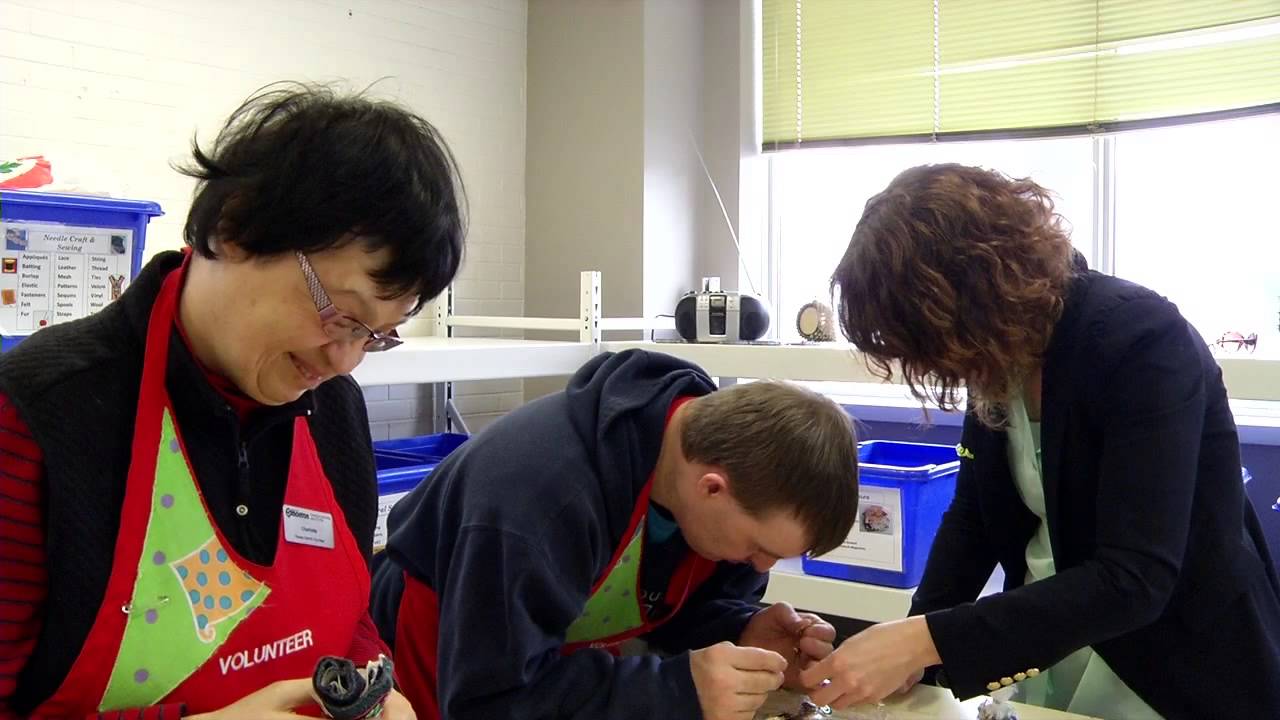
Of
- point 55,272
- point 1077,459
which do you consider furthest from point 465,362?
point 1077,459

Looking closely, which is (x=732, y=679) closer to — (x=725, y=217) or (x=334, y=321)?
(x=334, y=321)

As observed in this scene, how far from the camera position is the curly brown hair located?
4.39 feet

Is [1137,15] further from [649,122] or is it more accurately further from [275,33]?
[275,33]

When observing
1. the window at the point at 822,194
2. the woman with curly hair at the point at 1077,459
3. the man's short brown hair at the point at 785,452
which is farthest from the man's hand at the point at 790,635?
the window at the point at 822,194

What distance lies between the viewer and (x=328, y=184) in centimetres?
95

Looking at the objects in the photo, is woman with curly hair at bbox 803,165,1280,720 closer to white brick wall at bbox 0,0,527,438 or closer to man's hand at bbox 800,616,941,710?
man's hand at bbox 800,616,941,710

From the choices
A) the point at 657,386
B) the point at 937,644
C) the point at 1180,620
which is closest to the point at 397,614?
the point at 657,386

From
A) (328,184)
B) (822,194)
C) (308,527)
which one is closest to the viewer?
(328,184)

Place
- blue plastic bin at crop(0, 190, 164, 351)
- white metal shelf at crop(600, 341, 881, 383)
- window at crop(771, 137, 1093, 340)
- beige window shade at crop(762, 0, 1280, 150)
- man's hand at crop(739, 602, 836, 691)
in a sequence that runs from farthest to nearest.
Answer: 1. window at crop(771, 137, 1093, 340)
2. beige window shade at crop(762, 0, 1280, 150)
3. white metal shelf at crop(600, 341, 881, 383)
4. blue plastic bin at crop(0, 190, 164, 351)
5. man's hand at crop(739, 602, 836, 691)

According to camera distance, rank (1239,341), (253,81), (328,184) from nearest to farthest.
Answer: (328,184), (1239,341), (253,81)

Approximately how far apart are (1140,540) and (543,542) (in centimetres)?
70

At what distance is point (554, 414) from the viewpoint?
1.35 metres

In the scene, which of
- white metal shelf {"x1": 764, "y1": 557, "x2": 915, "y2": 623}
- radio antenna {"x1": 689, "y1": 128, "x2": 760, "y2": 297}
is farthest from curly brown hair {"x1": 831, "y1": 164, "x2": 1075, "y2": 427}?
radio antenna {"x1": 689, "y1": 128, "x2": 760, "y2": 297}

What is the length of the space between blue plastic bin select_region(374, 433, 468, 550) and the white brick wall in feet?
1.67
